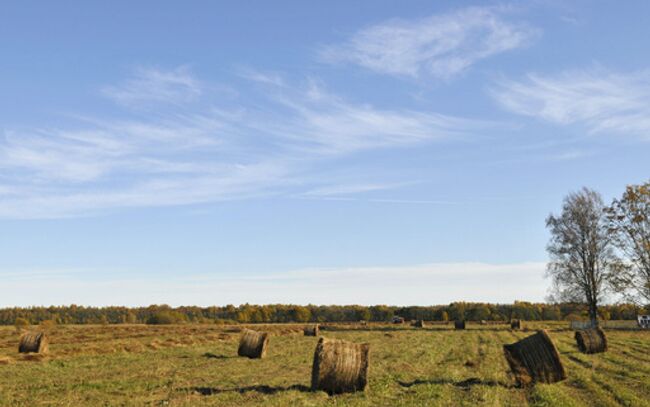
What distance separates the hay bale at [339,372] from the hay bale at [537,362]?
473 centimetres

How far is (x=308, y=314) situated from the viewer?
152000 millimetres

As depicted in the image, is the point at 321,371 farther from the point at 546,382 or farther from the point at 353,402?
the point at 546,382

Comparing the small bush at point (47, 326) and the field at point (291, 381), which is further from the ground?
the small bush at point (47, 326)

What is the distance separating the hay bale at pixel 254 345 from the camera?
28656mm

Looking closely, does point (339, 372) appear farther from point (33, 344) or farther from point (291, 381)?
point (33, 344)

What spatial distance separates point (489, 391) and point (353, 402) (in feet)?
12.7

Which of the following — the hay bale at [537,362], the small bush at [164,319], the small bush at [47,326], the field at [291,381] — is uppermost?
the small bush at [164,319]

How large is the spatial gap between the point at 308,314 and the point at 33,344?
121433 millimetres

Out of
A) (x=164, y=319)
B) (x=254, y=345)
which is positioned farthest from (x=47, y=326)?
(x=254, y=345)

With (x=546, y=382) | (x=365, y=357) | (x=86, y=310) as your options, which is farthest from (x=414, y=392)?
(x=86, y=310)

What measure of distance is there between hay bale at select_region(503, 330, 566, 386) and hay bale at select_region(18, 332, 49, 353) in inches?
1018

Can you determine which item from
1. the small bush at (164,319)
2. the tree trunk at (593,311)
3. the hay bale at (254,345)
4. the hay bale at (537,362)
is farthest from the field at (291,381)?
the small bush at (164,319)

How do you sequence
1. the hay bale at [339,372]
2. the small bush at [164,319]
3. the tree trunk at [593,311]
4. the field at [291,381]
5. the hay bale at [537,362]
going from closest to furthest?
the field at [291,381]
the hay bale at [339,372]
the hay bale at [537,362]
the tree trunk at [593,311]
the small bush at [164,319]

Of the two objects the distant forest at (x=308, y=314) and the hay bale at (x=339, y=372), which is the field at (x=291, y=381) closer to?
the hay bale at (x=339, y=372)
